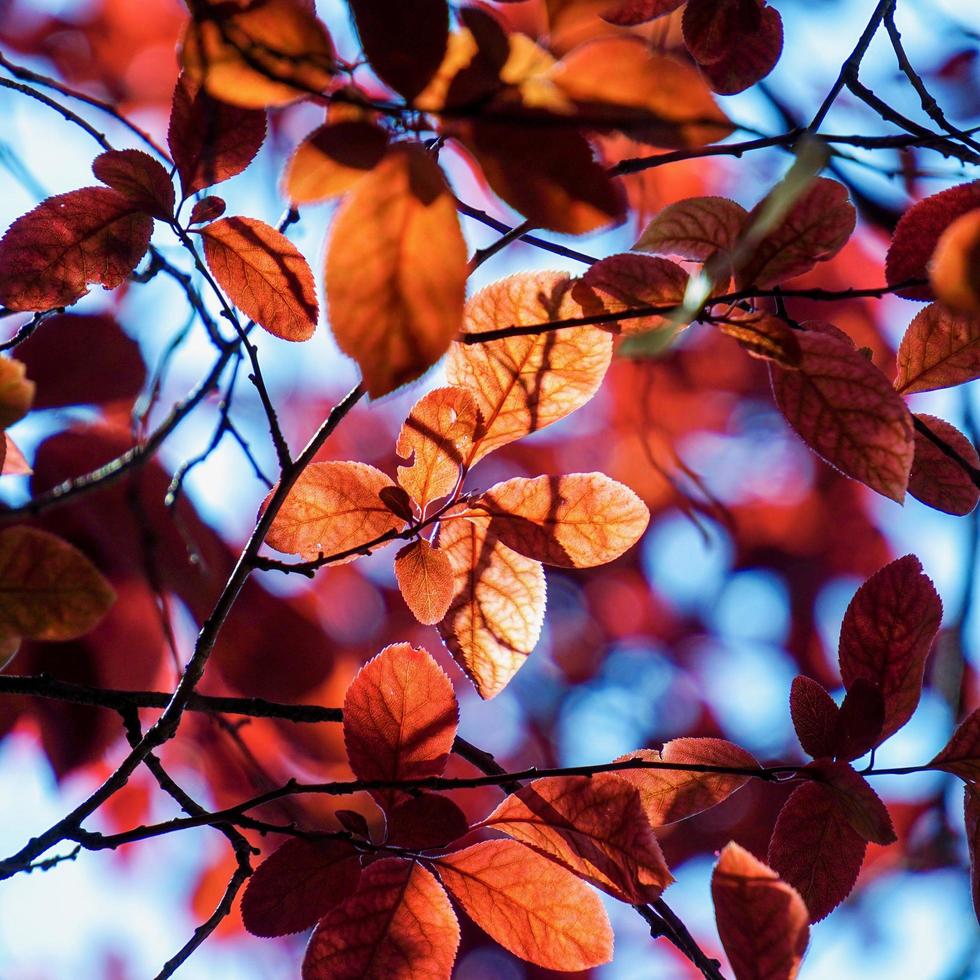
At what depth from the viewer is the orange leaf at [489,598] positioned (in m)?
0.54

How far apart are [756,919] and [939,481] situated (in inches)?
10.2

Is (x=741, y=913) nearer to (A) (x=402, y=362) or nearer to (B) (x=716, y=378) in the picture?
(A) (x=402, y=362)

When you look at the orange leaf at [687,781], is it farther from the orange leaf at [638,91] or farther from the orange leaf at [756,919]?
the orange leaf at [638,91]

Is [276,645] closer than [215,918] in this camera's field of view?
No

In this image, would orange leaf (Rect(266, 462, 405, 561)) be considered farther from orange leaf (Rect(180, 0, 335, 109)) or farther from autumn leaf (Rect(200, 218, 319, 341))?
orange leaf (Rect(180, 0, 335, 109))

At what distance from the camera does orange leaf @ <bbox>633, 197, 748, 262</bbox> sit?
0.44m

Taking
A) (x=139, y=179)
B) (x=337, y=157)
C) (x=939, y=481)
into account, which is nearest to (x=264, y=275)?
(x=139, y=179)

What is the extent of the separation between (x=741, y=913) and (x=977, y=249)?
29 cm

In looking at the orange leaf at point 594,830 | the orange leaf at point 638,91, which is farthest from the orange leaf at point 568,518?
the orange leaf at point 638,91

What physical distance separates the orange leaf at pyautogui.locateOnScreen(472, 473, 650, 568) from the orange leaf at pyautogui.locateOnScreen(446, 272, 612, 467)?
0.03m

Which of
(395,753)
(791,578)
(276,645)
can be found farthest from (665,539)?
(395,753)

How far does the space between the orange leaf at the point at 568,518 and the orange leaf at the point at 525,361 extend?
3 cm

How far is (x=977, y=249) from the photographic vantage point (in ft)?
0.88

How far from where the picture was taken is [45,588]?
1.20ft
